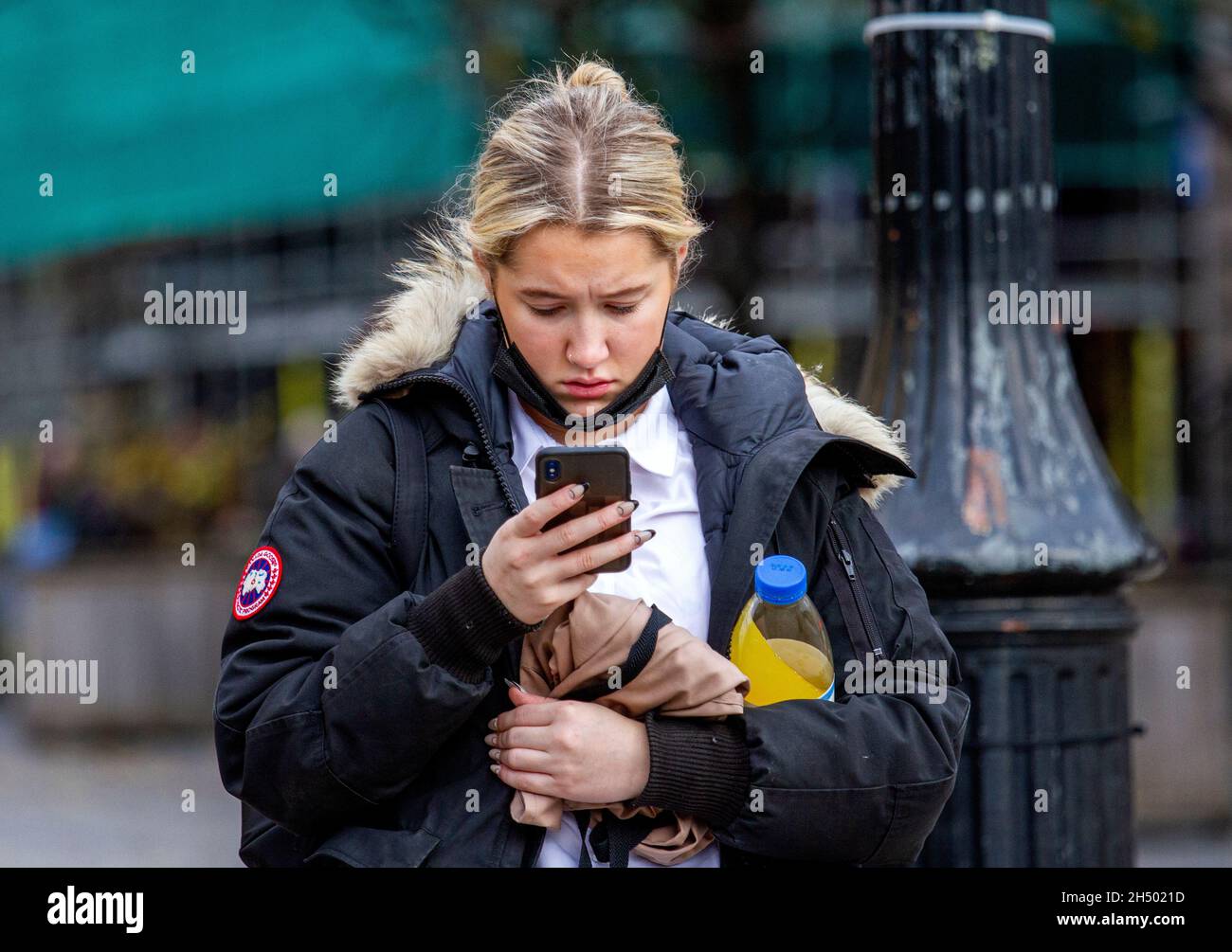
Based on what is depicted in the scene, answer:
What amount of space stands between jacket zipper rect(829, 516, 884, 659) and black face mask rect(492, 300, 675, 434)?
1.08ft

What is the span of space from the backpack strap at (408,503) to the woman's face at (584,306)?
0.20 meters

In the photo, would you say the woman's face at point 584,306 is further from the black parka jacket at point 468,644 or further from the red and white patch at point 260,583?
the red and white patch at point 260,583

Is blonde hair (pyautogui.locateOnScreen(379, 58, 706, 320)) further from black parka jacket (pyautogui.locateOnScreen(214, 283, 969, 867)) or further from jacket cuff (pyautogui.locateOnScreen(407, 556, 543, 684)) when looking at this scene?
jacket cuff (pyautogui.locateOnScreen(407, 556, 543, 684))

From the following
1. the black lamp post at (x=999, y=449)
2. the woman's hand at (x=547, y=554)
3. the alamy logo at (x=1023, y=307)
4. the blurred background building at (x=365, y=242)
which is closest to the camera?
the woman's hand at (x=547, y=554)

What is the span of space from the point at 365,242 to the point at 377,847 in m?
12.8

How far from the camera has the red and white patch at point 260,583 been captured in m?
2.20

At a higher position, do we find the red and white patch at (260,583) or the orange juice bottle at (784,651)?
the red and white patch at (260,583)

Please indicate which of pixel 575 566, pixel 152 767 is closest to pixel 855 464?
pixel 575 566

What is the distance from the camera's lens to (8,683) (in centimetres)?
1193

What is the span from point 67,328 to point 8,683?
8867 millimetres

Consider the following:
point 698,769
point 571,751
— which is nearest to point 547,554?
point 571,751

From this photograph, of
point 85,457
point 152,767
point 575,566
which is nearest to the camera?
point 575,566
